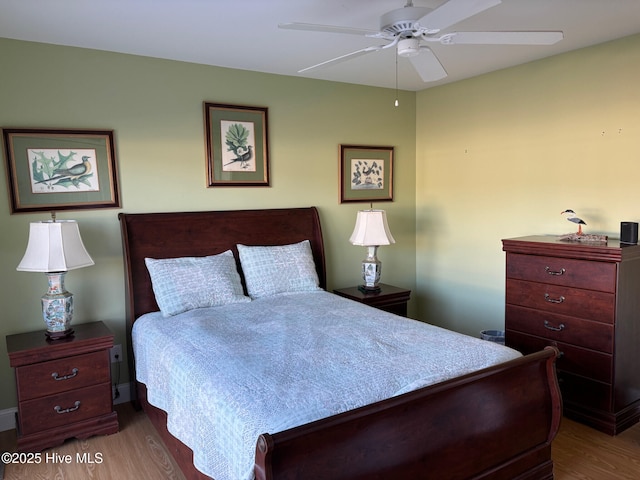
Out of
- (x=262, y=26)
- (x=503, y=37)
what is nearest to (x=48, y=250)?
(x=262, y=26)

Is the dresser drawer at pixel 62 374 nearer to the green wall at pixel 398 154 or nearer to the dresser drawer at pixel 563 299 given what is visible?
the green wall at pixel 398 154

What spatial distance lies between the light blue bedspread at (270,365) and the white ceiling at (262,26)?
1727 mm

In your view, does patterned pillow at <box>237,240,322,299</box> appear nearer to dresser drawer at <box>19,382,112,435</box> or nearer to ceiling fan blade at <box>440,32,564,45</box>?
dresser drawer at <box>19,382,112,435</box>

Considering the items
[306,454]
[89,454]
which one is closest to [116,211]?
[89,454]

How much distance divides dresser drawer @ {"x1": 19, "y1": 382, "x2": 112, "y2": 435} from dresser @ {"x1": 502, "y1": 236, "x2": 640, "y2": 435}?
2817 millimetres

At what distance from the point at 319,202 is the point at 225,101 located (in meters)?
1.17

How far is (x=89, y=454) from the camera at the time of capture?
2.68m

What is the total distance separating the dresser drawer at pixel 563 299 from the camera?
109 inches

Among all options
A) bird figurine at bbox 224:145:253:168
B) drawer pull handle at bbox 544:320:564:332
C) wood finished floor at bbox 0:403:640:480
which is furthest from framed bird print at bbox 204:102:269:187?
drawer pull handle at bbox 544:320:564:332

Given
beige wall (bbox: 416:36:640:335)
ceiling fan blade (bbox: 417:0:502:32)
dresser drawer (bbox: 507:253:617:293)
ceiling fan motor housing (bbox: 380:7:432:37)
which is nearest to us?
ceiling fan blade (bbox: 417:0:502:32)

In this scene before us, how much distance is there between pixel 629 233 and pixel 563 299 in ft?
1.82

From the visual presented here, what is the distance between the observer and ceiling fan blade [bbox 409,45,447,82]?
226cm

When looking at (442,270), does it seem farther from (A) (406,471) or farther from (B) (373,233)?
(A) (406,471)

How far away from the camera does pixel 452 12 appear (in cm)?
177
